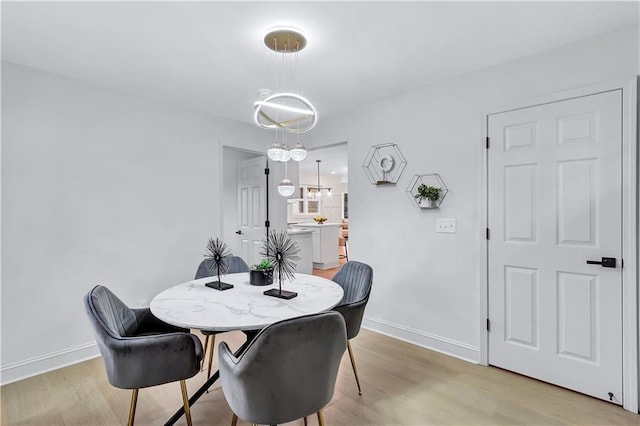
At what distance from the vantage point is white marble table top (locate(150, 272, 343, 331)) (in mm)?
1521

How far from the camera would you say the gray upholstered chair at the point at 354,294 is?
6.75ft

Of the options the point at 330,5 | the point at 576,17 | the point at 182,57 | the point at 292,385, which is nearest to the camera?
the point at 292,385

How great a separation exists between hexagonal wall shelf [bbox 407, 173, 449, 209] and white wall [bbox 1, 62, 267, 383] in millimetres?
2323

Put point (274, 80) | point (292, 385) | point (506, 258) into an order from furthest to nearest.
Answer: point (274, 80), point (506, 258), point (292, 385)

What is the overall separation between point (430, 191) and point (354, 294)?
1.19 m

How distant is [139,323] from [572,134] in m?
3.11

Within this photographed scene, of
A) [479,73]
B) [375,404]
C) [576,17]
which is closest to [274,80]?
[479,73]

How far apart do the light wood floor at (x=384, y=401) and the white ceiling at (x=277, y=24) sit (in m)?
2.35

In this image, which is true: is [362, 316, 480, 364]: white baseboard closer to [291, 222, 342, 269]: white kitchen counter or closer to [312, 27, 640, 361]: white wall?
[312, 27, 640, 361]: white wall

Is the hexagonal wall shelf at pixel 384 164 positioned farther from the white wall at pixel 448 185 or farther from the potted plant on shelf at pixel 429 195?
the potted plant on shelf at pixel 429 195

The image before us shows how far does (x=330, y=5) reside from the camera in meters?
1.75

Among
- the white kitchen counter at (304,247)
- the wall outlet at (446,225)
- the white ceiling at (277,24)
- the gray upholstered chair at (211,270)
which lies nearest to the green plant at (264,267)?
the gray upholstered chair at (211,270)

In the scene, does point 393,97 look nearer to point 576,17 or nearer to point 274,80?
point 274,80

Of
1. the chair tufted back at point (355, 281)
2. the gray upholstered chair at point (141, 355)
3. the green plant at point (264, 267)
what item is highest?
the green plant at point (264, 267)
